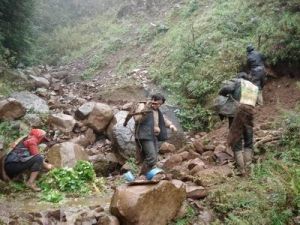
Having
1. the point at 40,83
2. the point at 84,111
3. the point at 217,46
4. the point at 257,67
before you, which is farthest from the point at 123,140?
the point at 40,83

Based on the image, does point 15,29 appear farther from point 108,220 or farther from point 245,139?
point 108,220

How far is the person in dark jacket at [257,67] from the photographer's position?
11727 millimetres

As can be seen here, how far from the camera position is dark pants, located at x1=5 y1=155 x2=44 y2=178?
27.7 ft

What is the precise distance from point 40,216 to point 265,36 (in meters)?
8.84

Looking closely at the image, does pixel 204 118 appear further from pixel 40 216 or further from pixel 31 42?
pixel 31 42

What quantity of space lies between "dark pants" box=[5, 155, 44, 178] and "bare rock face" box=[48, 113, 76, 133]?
373 cm

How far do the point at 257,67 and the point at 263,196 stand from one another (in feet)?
19.4

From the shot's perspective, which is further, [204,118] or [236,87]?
[204,118]

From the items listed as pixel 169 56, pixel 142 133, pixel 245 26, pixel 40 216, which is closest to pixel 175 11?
pixel 169 56

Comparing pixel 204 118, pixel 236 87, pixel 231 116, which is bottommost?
pixel 204 118

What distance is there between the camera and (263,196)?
648 centimetres

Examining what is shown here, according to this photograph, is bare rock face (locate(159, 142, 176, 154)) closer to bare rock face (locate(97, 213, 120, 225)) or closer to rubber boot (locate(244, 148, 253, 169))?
rubber boot (locate(244, 148, 253, 169))

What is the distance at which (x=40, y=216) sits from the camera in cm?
696

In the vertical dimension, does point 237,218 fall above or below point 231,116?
below
